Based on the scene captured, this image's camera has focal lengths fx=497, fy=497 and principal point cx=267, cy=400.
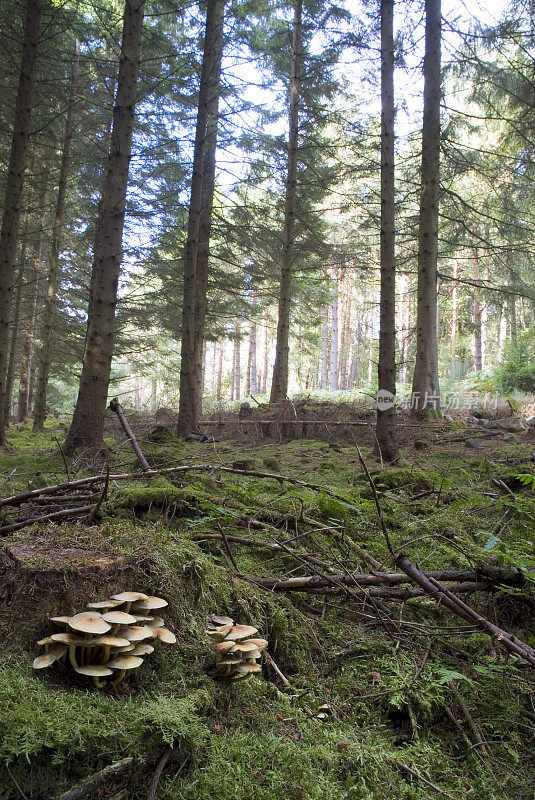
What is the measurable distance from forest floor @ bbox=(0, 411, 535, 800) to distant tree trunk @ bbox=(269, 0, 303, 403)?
10767 millimetres

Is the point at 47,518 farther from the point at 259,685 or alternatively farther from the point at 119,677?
the point at 259,685

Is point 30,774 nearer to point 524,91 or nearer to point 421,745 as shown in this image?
point 421,745

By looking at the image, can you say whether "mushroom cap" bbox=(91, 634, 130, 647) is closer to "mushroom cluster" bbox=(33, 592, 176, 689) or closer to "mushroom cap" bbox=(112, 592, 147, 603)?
"mushroom cluster" bbox=(33, 592, 176, 689)

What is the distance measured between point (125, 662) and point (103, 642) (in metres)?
0.13

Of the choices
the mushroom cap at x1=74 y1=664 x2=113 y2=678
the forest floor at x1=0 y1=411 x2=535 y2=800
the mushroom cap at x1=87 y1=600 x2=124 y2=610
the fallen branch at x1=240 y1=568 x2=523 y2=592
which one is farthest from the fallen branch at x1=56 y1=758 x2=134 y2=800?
the fallen branch at x1=240 y1=568 x2=523 y2=592

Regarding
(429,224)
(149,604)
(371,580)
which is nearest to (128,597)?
(149,604)

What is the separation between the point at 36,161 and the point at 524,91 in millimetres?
12385

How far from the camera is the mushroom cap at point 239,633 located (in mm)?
1866

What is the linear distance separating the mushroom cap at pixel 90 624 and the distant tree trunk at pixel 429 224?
10.1 metres

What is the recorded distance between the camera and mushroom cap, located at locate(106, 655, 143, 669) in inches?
63.3

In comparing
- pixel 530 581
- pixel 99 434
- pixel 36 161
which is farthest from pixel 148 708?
pixel 36 161

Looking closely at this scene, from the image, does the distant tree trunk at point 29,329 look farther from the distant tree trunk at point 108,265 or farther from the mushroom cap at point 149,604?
the mushroom cap at point 149,604

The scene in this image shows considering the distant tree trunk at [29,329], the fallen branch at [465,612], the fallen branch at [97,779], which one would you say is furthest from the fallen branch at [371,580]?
the distant tree trunk at [29,329]

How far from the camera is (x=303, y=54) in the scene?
13.9 meters
